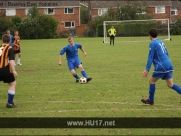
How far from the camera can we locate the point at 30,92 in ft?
50.5

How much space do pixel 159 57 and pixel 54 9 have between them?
247ft

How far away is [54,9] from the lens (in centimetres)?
8606

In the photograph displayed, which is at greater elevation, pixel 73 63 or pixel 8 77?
pixel 8 77

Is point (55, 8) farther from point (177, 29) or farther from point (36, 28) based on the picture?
point (177, 29)

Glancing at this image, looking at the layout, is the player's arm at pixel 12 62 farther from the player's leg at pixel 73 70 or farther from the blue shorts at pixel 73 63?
the blue shorts at pixel 73 63

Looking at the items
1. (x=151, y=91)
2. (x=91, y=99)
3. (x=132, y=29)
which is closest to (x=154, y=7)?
(x=132, y=29)

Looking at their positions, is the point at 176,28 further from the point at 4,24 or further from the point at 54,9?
the point at 54,9

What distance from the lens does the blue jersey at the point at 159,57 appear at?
11789 millimetres

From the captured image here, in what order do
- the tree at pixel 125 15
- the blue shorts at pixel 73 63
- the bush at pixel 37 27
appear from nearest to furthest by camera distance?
the blue shorts at pixel 73 63
the bush at pixel 37 27
the tree at pixel 125 15

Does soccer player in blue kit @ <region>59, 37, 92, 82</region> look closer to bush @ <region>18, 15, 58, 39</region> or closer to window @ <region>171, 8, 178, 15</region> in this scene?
bush @ <region>18, 15, 58, 39</region>

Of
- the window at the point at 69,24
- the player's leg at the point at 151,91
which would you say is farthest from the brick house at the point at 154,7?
the player's leg at the point at 151,91

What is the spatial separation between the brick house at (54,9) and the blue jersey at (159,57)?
73.7m

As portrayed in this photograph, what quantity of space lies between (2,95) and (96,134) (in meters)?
6.47

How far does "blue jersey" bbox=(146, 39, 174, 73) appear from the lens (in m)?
11.8
